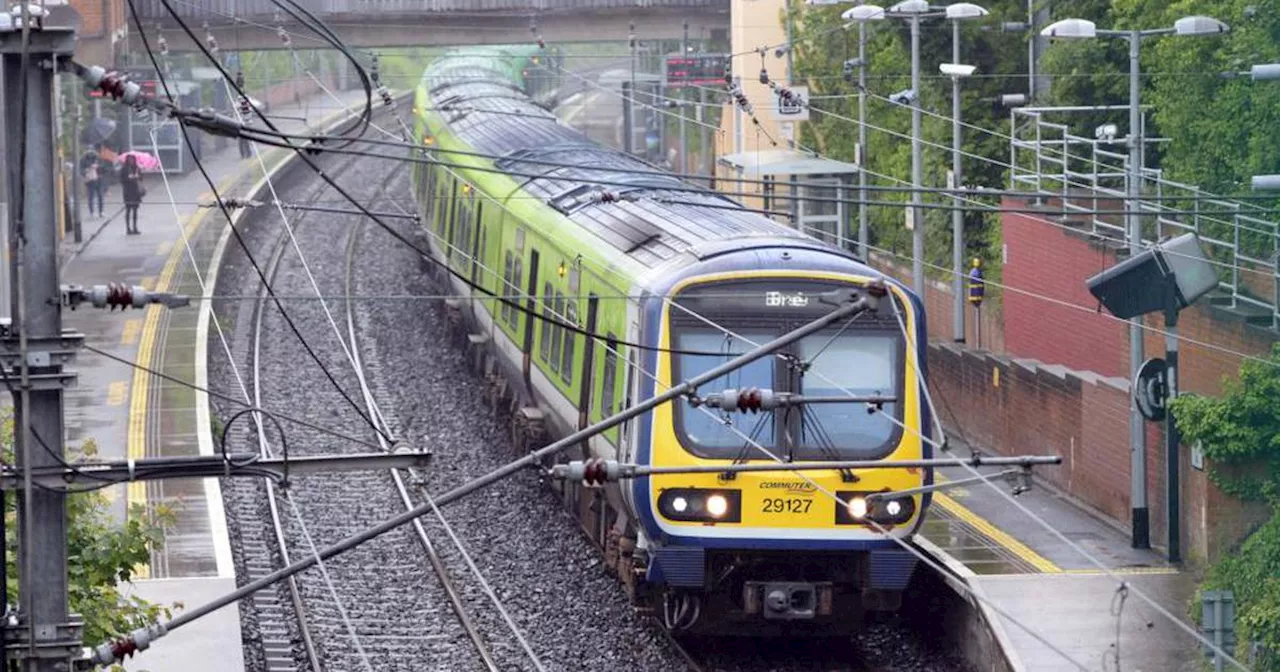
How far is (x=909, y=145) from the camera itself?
31.0 meters

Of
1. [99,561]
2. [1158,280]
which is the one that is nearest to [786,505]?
[1158,280]

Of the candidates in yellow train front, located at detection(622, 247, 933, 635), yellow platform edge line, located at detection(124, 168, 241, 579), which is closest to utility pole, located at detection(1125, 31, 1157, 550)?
yellow train front, located at detection(622, 247, 933, 635)

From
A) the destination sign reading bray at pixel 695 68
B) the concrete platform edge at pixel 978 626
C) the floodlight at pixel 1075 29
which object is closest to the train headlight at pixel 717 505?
the concrete platform edge at pixel 978 626

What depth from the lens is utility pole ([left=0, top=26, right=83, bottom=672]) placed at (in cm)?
942

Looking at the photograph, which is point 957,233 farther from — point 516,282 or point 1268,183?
point 1268,183

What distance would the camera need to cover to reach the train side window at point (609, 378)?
16562 mm

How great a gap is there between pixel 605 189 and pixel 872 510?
597 centimetres

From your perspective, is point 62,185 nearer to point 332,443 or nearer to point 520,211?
point 332,443

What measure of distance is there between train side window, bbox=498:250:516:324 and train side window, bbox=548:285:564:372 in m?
2.51

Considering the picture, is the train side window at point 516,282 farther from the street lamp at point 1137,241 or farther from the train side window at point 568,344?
the street lamp at point 1137,241

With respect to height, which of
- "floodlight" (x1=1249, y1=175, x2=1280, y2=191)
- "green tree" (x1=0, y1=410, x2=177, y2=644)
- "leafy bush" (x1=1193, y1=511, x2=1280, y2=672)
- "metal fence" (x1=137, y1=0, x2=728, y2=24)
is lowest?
"leafy bush" (x1=1193, y1=511, x2=1280, y2=672)

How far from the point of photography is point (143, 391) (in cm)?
2531

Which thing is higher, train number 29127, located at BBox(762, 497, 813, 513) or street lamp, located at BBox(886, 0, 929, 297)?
street lamp, located at BBox(886, 0, 929, 297)

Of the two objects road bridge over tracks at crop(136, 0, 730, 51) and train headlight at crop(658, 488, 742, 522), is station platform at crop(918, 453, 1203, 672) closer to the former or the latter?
train headlight at crop(658, 488, 742, 522)
